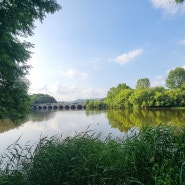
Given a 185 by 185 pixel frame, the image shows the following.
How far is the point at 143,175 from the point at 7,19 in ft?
17.7

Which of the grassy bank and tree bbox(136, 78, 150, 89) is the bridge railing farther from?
the grassy bank

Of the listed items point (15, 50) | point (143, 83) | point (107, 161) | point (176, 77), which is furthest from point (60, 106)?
point (107, 161)

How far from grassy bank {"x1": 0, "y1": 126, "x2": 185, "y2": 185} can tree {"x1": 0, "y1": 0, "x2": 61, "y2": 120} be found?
356cm

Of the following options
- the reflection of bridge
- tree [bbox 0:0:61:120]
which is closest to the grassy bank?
tree [bbox 0:0:61:120]

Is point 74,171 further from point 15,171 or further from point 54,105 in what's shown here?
point 54,105

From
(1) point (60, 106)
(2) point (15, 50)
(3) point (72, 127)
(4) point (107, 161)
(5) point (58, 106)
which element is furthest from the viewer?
(1) point (60, 106)

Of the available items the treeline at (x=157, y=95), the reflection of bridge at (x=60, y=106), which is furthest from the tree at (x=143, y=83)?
the reflection of bridge at (x=60, y=106)

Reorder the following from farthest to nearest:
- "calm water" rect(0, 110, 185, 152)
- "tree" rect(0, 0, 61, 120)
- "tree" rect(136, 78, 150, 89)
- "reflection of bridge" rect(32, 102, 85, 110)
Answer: "reflection of bridge" rect(32, 102, 85, 110)
"tree" rect(136, 78, 150, 89)
"calm water" rect(0, 110, 185, 152)
"tree" rect(0, 0, 61, 120)

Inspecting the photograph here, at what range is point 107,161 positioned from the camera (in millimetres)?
4797

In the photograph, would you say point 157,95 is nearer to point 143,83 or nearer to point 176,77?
point 176,77

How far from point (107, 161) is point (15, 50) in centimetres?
629

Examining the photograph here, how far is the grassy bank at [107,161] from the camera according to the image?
14.4ft

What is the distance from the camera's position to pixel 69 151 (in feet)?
18.2

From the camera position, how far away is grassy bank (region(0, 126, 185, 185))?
438 cm
